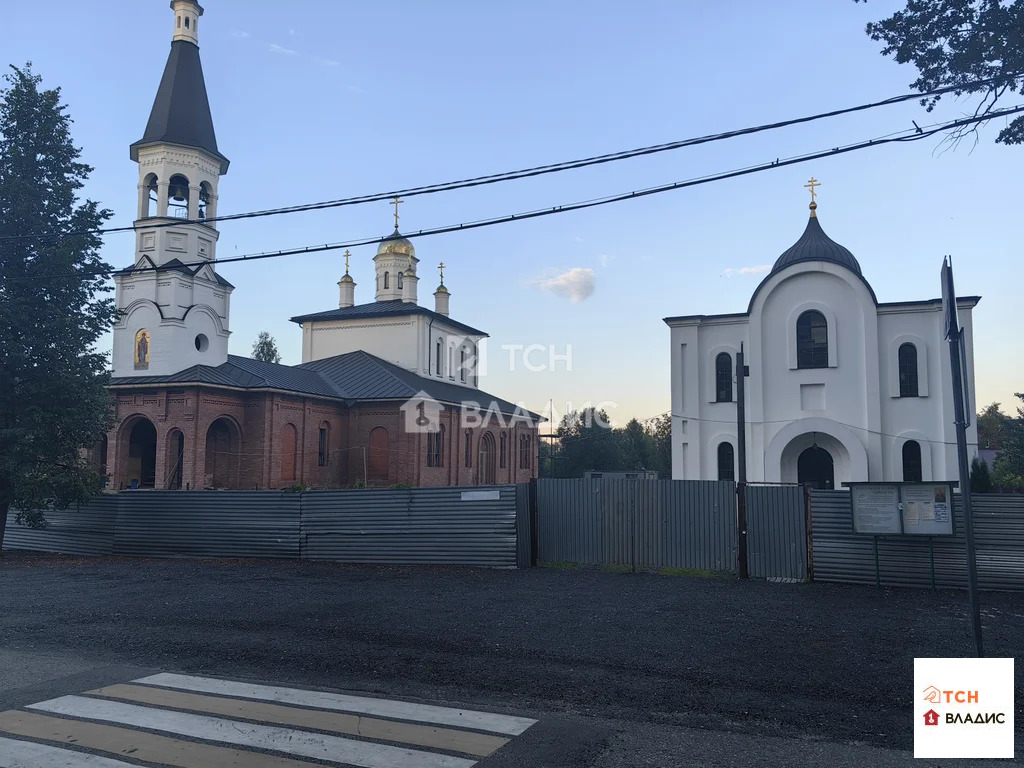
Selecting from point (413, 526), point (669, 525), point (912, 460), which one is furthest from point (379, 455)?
point (669, 525)

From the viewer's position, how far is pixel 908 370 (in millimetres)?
23750

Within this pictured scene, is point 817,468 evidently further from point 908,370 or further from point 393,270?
point 393,270

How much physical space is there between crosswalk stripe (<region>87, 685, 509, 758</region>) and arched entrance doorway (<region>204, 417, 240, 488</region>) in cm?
2621

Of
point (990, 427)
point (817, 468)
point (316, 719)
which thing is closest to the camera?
point (316, 719)

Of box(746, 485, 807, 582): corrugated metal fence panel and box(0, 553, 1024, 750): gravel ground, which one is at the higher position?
box(746, 485, 807, 582): corrugated metal fence panel

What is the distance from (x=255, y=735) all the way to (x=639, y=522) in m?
11.6

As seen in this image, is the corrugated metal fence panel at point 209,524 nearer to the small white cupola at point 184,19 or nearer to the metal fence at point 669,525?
the metal fence at point 669,525

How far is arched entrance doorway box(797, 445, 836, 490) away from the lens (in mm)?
24125

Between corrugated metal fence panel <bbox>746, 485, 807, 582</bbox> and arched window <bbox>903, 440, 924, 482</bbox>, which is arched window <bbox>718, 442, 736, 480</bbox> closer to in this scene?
arched window <bbox>903, 440, 924, 482</bbox>

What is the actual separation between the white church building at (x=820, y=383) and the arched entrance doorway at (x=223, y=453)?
1860cm

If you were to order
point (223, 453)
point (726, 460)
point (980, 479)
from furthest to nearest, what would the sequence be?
point (223, 453), point (726, 460), point (980, 479)

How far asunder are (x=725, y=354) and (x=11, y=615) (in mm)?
20491

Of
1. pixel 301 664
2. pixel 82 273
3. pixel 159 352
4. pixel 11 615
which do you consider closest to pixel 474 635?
pixel 301 664

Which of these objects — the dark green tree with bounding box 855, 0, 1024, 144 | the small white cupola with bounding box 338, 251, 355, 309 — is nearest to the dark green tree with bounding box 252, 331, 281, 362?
the small white cupola with bounding box 338, 251, 355, 309
